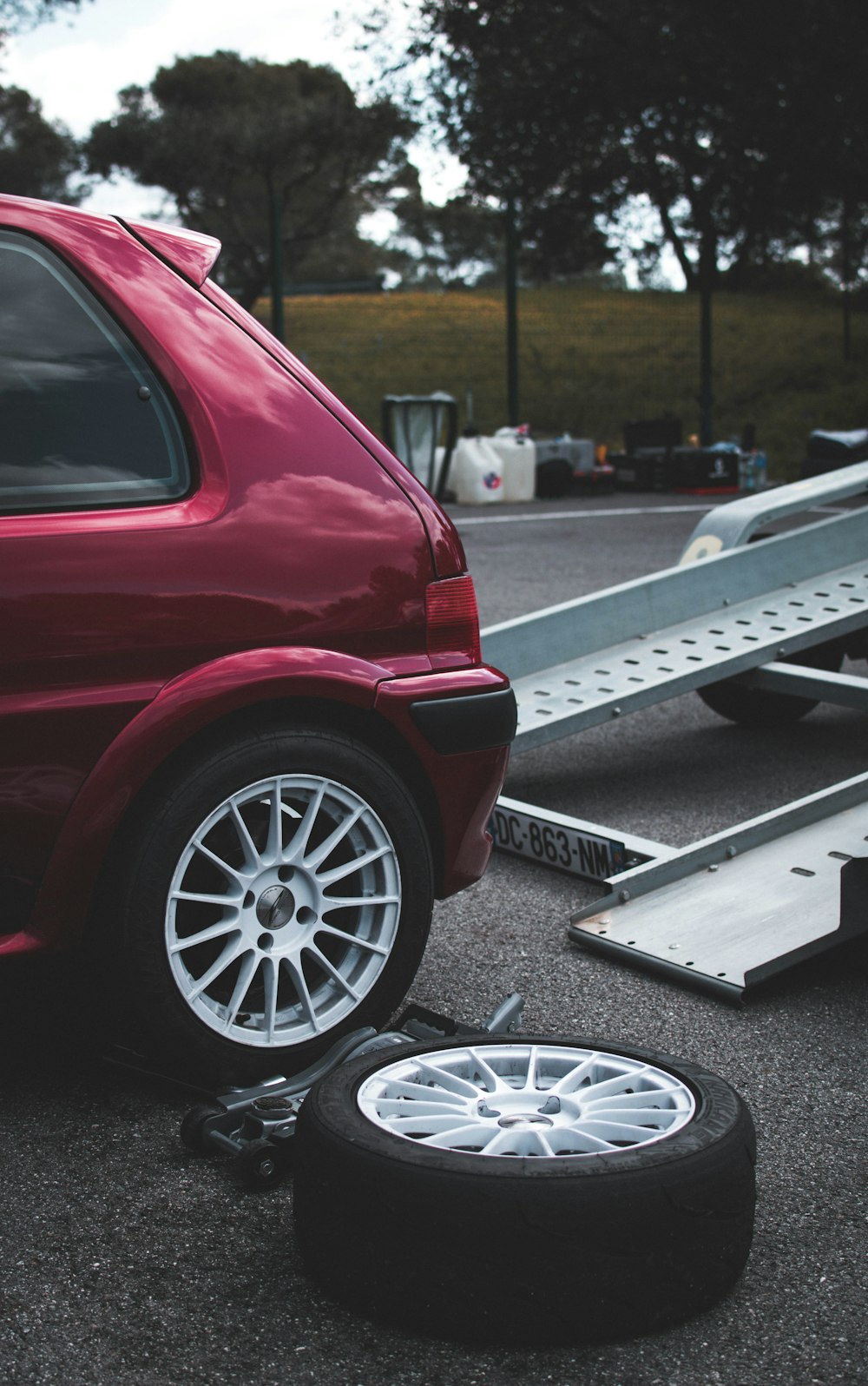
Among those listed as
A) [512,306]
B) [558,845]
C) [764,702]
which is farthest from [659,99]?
[558,845]

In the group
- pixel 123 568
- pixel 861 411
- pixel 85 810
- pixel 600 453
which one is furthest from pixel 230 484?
pixel 861 411

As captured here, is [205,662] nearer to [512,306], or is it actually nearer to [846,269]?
[512,306]

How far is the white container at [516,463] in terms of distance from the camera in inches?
666

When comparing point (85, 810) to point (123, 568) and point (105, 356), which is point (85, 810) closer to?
point (123, 568)

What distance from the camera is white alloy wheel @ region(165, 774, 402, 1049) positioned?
2615mm

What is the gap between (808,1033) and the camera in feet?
9.93

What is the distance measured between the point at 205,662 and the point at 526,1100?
38.1 inches

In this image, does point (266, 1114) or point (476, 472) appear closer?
point (266, 1114)

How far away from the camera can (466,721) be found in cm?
287

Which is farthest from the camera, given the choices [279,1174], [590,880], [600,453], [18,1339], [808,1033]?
[600,453]

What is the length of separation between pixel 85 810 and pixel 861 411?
23.1 m

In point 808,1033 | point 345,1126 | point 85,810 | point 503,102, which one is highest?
point 503,102

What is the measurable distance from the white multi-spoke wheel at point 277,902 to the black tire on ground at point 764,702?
10.8ft

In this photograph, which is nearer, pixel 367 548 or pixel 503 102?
pixel 367 548
